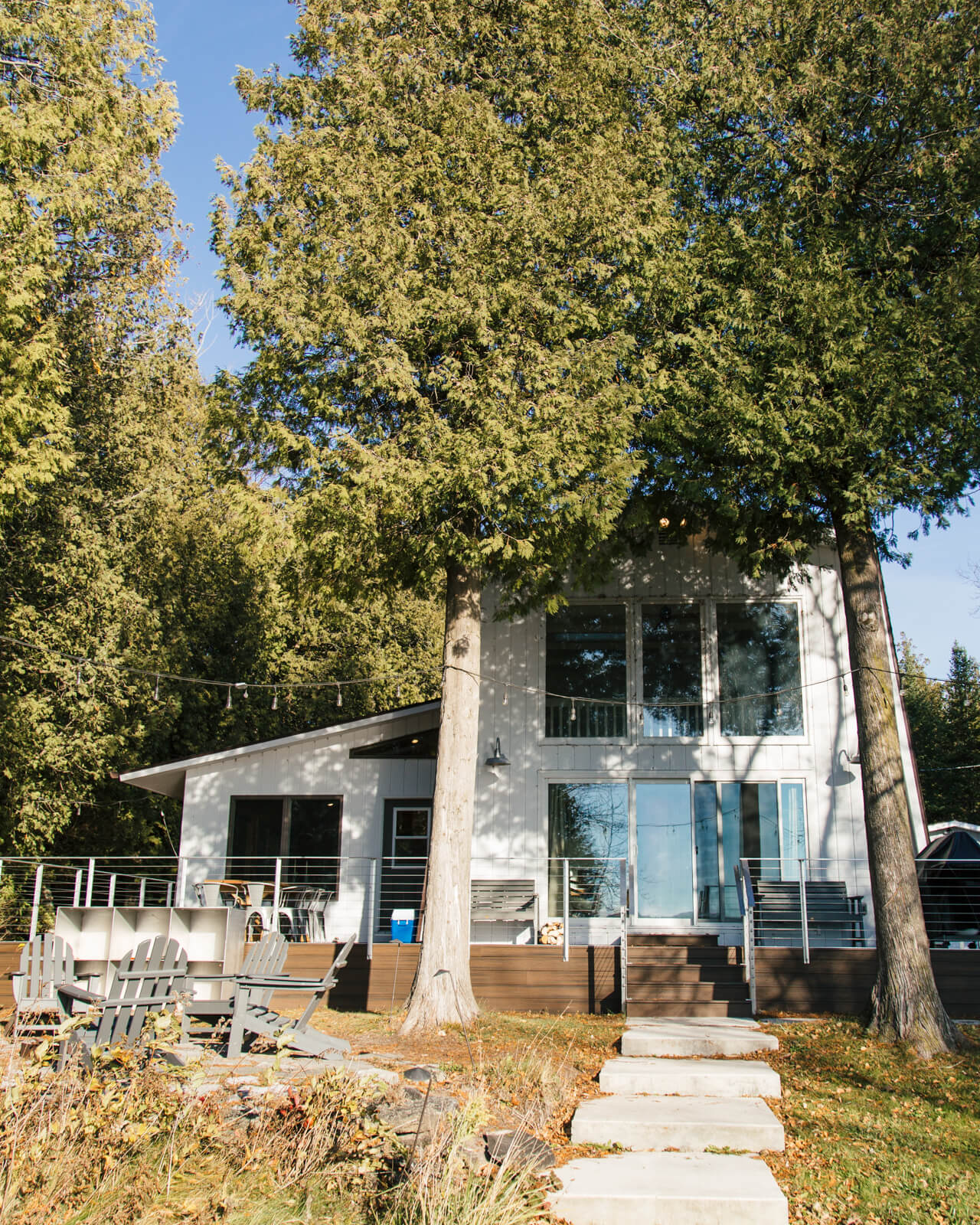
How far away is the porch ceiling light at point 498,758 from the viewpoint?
1461 centimetres

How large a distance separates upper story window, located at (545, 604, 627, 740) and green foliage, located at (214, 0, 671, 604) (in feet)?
9.80

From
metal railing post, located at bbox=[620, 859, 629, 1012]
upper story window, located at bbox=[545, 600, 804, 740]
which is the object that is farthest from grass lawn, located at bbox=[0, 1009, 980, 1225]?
upper story window, located at bbox=[545, 600, 804, 740]

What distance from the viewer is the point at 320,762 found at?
615 inches

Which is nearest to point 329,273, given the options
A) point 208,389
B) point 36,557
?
point 208,389

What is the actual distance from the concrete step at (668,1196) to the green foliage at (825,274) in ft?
24.0

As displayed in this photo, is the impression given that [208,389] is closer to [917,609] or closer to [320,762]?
[320,762]

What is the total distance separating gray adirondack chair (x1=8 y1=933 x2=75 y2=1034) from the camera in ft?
27.9

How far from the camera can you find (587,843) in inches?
576

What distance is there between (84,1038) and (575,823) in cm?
865

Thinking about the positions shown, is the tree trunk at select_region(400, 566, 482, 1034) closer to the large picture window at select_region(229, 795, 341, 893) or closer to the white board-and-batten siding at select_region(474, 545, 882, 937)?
the white board-and-batten siding at select_region(474, 545, 882, 937)

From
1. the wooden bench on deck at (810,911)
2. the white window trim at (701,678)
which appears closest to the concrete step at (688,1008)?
the wooden bench on deck at (810,911)

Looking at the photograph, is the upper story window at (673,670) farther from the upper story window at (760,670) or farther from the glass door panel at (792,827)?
the glass door panel at (792,827)

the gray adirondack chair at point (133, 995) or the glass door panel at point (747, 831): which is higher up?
the glass door panel at point (747, 831)

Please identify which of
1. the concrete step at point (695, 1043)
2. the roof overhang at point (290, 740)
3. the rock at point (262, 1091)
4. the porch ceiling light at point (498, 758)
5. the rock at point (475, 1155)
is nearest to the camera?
the rock at point (475, 1155)
